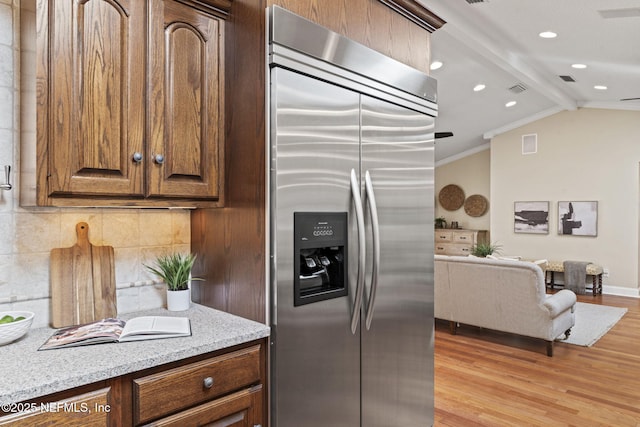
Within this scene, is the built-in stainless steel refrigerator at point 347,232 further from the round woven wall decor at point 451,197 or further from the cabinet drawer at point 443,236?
the round woven wall decor at point 451,197

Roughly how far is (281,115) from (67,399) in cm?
111

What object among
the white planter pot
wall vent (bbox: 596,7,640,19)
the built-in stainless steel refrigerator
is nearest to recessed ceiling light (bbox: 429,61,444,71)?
wall vent (bbox: 596,7,640,19)

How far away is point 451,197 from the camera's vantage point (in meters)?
9.84

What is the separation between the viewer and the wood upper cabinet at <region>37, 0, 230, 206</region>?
138 cm

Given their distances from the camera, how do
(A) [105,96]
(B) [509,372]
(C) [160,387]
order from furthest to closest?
(B) [509,372]
(A) [105,96]
(C) [160,387]

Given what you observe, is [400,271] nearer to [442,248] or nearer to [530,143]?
[530,143]

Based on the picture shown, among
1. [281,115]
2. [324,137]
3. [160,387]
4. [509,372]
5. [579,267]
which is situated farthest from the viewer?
[579,267]

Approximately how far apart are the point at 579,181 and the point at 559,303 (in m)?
4.47

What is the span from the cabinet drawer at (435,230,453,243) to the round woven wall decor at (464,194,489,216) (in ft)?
2.31

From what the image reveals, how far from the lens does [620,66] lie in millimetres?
5004

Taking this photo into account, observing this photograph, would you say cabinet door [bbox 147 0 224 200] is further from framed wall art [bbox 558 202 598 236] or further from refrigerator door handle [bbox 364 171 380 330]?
framed wall art [bbox 558 202 598 236]

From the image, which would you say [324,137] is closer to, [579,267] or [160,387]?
[160,387]

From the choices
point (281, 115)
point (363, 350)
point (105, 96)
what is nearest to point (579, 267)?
point (363, 350)

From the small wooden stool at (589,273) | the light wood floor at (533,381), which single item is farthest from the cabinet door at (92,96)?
the small wooden stool at (589,273)
